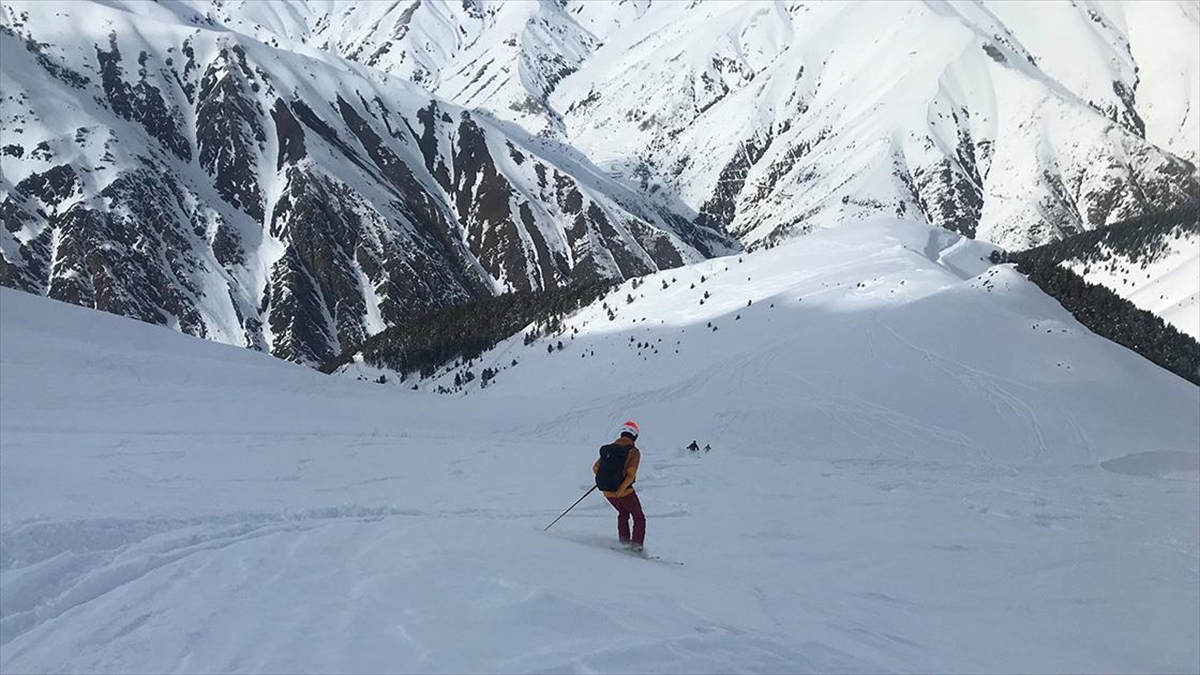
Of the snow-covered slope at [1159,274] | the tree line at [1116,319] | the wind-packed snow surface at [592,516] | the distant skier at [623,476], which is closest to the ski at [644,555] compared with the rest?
the distant skier at [623,476]

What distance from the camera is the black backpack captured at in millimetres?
11977

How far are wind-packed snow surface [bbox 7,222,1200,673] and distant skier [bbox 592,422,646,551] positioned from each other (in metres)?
0.71

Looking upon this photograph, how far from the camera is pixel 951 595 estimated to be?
12078 millimetres

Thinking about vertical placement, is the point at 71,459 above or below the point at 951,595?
above

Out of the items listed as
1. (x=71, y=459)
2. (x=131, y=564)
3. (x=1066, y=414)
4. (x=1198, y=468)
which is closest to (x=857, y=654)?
(x=131, y=564)

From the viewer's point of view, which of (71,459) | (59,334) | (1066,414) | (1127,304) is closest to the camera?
(71,459)

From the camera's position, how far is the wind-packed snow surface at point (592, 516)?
7.27m

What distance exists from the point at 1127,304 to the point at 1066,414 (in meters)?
52.4

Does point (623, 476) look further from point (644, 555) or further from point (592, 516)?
point (592, 516)

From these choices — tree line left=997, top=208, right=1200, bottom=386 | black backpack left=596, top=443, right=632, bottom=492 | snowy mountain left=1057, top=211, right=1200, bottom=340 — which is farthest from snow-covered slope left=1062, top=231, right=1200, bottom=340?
black backpack left=596, top=443, right=632, bottom=492

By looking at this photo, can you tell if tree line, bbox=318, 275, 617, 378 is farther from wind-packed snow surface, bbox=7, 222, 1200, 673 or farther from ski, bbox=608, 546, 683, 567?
ski, bbox=608, 546, 683, 567

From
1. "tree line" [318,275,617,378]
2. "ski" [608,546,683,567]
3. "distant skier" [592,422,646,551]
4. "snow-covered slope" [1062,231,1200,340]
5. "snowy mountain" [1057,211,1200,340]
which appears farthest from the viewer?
"snowy mountain" [1057,211,1200,340]

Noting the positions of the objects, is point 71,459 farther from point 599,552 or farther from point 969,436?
point 969,436

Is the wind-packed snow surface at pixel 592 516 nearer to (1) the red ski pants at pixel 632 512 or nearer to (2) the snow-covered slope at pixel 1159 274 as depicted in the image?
(1) the red ski pants at pixel 632 512
